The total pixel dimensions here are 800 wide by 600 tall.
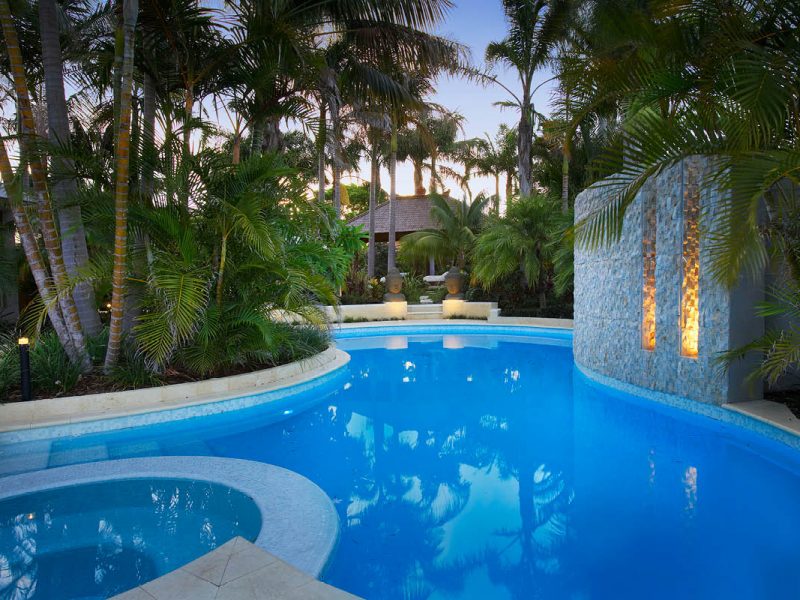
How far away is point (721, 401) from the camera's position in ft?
21.9

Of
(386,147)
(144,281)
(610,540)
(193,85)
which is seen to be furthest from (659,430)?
(386,147)

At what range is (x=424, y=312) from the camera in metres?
17.8

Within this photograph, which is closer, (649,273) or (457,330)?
(649,273)

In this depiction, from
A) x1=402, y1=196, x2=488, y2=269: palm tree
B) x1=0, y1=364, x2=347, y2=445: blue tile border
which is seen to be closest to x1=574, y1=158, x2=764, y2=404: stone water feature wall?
x1=0, y1=364, x2=347, y2=445: blue tile border

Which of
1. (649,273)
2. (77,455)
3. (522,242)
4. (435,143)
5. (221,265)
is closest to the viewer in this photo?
(77,455)

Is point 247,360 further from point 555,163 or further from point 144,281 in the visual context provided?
point 555,163

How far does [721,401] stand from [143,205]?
754cm

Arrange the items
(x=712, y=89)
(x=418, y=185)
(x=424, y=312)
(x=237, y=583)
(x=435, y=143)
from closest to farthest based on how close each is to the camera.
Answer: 1. (x=237, y=583)
2. (x=712, y=89)
3. (x=424, y=312)
4. (x=435, y=143)
5. (x=418, y=185)

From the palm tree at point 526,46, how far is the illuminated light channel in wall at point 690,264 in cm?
1061

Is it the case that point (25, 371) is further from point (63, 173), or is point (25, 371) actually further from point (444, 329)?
point (444, 329)

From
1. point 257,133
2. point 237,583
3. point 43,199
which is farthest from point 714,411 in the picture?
point 43,199

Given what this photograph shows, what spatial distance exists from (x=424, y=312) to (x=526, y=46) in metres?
8.70

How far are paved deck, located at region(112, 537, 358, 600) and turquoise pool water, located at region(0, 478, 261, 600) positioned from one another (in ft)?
2.44

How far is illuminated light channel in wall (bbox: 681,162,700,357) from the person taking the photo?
7086mm
